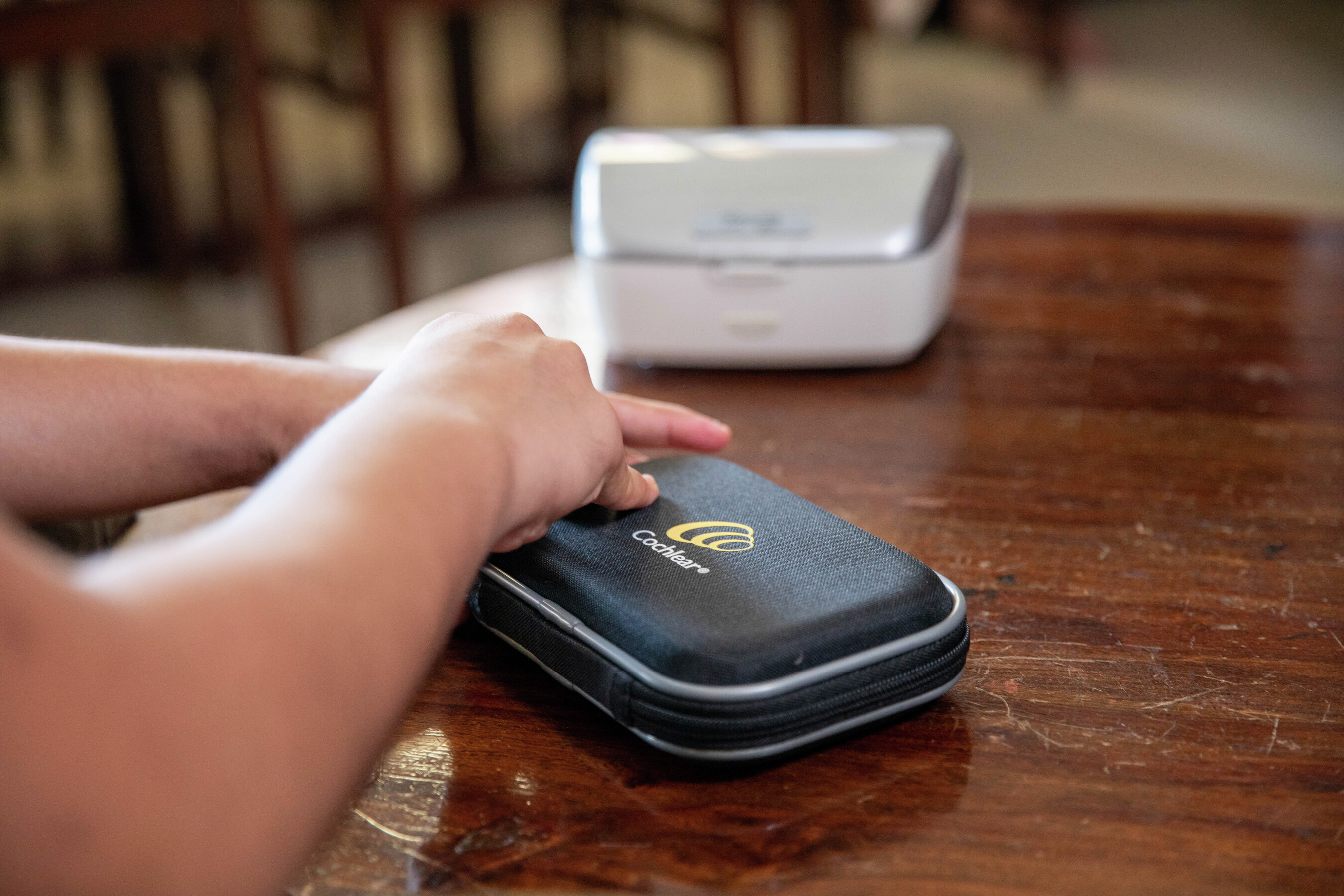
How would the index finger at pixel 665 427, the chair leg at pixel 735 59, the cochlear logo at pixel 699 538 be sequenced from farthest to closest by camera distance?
the chair leg at pixel 735 59 < the index finger at pixel 665 427 < the cochlear logo at pixel 699 538

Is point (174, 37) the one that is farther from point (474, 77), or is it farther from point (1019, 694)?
point (474, 77)

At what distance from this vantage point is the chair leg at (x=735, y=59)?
2.64 metres

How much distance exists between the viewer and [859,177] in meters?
0.95

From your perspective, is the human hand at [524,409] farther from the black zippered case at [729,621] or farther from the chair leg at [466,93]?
the chair leg at [466,93]

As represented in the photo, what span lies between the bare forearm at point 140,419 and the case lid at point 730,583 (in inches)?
6.9

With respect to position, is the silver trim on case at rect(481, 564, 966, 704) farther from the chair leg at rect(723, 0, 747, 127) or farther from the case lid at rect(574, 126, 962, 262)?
the chair leg at rect(723, 0, 747, 127)

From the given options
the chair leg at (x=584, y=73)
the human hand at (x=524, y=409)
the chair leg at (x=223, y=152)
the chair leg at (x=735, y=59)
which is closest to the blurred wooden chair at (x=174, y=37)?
the chair leg at (x=223, y=152)

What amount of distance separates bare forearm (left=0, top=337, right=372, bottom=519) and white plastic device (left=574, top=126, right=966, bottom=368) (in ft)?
1.12

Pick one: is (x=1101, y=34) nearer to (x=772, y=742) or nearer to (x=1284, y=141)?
(x=1284, y=141)

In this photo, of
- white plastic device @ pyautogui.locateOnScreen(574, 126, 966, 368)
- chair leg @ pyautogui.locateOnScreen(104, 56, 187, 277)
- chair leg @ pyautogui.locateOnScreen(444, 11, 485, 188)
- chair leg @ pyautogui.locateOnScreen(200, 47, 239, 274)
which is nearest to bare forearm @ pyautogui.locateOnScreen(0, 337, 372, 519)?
white plastic device @ pyautogui.locateOnScreen(574, 126, 966, 368)

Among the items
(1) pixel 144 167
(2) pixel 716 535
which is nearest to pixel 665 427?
(2) pixel 716 535

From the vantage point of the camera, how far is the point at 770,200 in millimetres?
945

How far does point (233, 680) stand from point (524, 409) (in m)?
0.19

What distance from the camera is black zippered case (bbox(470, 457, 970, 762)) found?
1.46 feet
